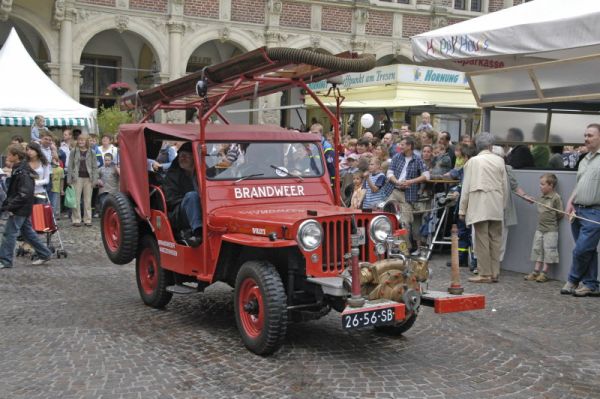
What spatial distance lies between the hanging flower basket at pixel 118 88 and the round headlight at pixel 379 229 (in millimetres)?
16469

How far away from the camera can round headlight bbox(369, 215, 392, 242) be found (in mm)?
6039

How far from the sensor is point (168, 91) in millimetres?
7715

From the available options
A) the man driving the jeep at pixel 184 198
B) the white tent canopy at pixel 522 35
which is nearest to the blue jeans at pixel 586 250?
the white tent canopy at pixel 522 35

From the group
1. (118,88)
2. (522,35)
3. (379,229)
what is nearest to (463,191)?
(522,35)

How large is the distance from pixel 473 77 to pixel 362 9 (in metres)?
15.1

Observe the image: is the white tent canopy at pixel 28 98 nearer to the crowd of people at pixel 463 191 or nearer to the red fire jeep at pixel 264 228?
the crowd of people at pixel 463 191

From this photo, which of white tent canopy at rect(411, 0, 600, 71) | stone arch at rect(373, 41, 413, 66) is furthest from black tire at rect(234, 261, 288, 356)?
stone arch at rect(373, 41, 413, 66)

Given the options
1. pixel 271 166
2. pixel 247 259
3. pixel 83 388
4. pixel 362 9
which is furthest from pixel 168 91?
pixel 362 9

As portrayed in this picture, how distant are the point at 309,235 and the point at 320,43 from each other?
1971 cm

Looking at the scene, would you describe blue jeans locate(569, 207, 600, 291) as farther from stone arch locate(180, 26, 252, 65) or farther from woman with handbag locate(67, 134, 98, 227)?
stone arch locate(180, 26, 252, 65)

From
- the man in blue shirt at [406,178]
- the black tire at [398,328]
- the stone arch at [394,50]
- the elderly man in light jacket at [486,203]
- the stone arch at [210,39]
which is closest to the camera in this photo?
the black tire at [398,328]

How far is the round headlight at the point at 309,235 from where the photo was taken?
565cm

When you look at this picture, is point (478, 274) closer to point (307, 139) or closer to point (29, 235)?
point (307, 139)

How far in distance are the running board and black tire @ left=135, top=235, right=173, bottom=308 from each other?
2.77m
